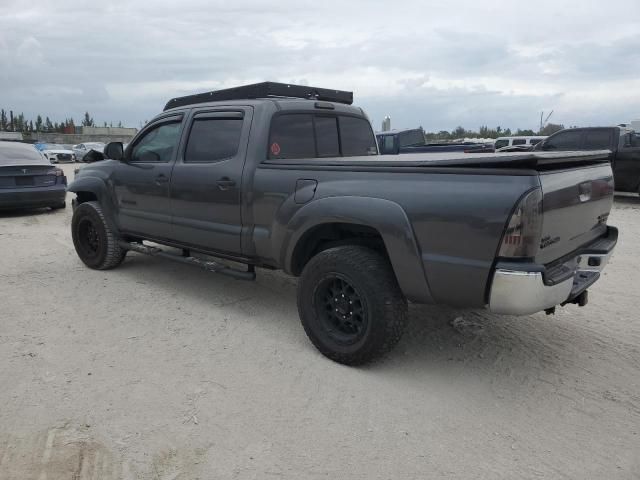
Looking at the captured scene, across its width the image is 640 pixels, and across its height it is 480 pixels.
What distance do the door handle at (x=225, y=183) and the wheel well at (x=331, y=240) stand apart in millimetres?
863

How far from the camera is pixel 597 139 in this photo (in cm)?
1222

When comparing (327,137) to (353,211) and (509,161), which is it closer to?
(353,211)

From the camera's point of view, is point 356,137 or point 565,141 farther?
point 565,141

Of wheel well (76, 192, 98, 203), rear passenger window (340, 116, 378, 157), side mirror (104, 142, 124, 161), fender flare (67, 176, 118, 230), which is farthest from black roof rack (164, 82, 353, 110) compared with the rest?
wheel well (76, 192, 98, 203)

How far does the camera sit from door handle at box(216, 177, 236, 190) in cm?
428

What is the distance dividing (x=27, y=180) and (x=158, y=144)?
248 inches

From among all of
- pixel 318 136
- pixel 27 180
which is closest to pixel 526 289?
pixel 318 136

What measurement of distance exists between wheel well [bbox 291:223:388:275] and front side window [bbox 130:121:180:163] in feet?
6.21

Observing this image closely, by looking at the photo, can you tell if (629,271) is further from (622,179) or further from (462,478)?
(622,179)

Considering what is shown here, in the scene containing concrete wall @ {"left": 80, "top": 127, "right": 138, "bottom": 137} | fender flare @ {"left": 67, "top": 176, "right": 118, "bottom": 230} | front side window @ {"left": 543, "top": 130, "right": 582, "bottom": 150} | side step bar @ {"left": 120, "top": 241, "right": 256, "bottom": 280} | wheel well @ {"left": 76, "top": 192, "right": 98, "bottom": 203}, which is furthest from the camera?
concrete wall @ {"left": 80, "top": 127, "right": 138, "bottom": 137}

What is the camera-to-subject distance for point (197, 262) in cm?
482

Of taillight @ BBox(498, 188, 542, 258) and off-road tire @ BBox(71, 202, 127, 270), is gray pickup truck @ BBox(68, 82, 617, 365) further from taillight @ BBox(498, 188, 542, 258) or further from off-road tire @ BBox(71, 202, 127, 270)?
off-road tire @ BBox(71, 202, 127, 270)

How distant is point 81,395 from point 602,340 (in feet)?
12.6

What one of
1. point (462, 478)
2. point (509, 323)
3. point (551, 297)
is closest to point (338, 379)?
point (462, 478)
